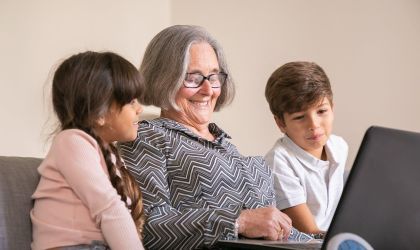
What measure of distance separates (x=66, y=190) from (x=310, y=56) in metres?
1.78

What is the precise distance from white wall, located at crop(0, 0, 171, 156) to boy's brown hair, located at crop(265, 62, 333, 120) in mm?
869

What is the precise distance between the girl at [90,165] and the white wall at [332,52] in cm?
153

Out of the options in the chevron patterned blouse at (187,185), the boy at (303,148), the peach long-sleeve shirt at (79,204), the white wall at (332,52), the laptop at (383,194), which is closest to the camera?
the laptop at (383,194)

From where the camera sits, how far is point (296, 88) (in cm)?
185

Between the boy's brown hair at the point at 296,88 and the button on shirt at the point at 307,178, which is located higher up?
the boy's brown hair at the point at 296,88

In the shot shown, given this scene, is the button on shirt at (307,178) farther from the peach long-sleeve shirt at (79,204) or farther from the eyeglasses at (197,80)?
the peach long-sleeve shirt at (79,204)

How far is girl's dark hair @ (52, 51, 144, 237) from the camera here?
1.23 metres

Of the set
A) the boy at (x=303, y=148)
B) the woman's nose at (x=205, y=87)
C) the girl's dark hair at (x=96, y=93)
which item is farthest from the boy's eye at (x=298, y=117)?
the girl's dark hair at (x=96, y=93)

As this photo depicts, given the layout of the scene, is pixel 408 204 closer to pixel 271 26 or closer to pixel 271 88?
pixel 271 88

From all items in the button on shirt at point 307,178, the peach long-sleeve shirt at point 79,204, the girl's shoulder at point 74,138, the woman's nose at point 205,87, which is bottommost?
the button on shirt at point 307,178

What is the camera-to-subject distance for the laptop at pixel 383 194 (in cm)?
93

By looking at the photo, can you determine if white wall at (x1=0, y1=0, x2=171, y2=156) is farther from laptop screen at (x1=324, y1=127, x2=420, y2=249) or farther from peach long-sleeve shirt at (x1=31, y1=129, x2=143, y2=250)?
laptop screen at (x1=324, y1=127, x2=420, y2=249)

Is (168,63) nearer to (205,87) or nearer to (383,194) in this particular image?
(205,87)

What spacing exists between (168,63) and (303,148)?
1.70ft
